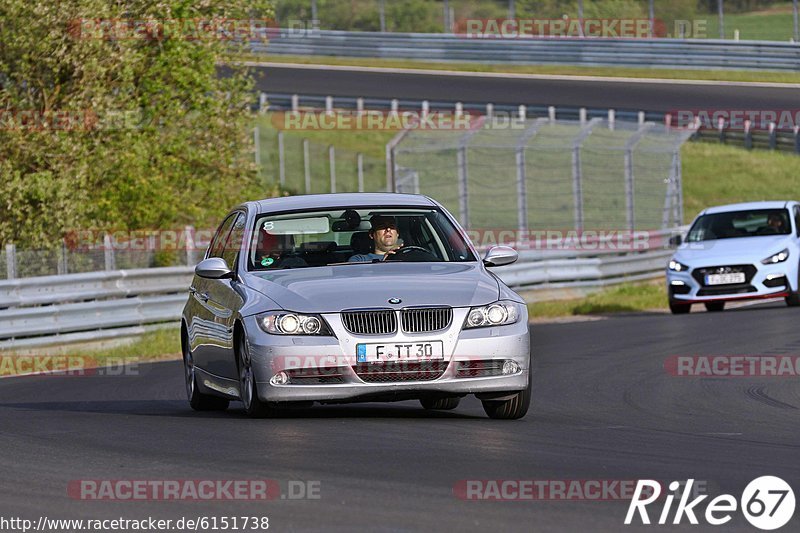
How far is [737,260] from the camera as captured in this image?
23.2 meters

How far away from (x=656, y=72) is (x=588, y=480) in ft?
147

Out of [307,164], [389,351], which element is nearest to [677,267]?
[389,351]

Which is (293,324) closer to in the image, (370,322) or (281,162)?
(370,322)

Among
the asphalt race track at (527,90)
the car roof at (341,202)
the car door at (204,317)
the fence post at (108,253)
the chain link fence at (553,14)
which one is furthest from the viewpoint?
the chain link fence at (553,14)

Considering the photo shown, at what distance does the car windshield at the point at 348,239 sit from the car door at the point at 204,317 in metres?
0.65

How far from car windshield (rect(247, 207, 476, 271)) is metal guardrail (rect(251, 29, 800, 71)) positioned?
107 ft

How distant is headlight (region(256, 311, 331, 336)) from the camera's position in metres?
9.97

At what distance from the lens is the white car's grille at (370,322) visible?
9.92 m

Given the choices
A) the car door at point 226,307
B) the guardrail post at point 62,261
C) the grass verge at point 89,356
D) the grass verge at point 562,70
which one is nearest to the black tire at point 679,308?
the grass verge at point 89,356

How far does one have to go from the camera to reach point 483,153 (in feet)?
160

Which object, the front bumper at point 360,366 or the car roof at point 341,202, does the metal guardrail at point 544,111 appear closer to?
the car roof at point 341,202

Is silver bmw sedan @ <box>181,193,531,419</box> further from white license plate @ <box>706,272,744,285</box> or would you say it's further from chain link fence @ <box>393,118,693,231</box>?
chain link fence @ <box>393,118,693,231</box>

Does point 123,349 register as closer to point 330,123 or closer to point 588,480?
point 588,480

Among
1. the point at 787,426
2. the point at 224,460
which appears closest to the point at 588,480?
the point at 224,460
